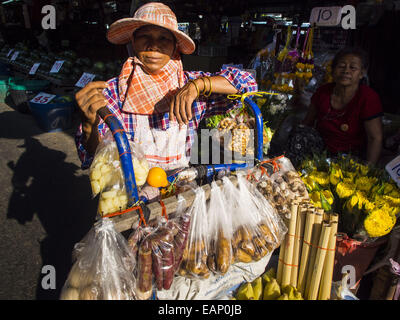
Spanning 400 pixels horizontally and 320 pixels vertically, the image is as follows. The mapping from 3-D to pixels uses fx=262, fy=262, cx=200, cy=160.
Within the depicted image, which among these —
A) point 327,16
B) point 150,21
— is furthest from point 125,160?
point 327,16

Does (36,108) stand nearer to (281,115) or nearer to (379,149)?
(281,115)

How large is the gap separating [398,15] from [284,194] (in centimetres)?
389

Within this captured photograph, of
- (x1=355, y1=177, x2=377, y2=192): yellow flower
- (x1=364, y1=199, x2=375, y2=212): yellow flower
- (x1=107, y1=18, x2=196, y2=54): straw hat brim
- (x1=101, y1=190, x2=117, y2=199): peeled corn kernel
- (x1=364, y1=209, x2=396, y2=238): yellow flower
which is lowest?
(x1=364, y1=209, x2=396, y2=238): yellow flower

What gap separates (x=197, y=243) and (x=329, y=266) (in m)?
0.69

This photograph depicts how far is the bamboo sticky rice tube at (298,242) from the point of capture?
131cm

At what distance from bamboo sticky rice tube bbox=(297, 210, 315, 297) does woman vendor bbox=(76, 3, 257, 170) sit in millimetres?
782

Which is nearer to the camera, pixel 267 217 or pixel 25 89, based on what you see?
pixel 267 217

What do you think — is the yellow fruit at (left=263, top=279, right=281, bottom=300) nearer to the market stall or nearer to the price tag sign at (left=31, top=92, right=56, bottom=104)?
the market stall

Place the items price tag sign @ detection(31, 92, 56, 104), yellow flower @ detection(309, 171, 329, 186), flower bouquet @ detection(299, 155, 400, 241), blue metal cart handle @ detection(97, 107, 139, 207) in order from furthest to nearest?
1. price tag sign @ detection(31, 92, 56, 104)
2. yellow flower @ detection(309, 171, 329, 186)
3. flower bouquet @ detection(299, 155, 400, 241)
4. blue metal cart handle @ detection(97, 107, 139, 207)

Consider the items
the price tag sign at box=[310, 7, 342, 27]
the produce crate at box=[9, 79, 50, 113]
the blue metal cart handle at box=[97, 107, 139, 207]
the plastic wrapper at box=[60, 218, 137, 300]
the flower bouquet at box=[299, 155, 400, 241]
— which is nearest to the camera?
the plastic wrapper at box=[60, 218, 137, 300]

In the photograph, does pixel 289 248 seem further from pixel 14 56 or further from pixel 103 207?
pixel 14 56

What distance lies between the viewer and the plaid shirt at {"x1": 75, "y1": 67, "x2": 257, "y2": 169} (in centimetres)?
161

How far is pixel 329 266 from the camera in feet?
4.33

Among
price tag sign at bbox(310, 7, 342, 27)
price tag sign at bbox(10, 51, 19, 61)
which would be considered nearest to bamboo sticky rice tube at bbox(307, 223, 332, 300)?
price tag sign at bbox(310, 7, 342, 27)
